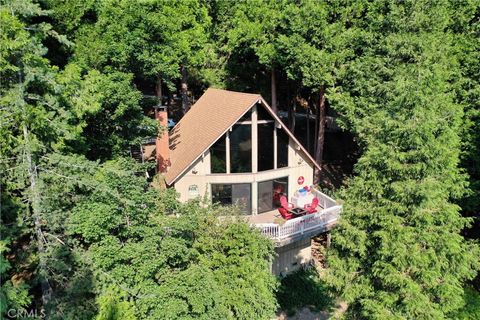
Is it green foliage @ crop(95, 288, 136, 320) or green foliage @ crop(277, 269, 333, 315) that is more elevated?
green foliage @ crop(95, 288, 136, 320)

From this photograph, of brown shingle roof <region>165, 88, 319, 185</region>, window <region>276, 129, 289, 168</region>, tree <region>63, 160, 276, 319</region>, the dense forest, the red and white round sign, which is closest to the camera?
the dense forest

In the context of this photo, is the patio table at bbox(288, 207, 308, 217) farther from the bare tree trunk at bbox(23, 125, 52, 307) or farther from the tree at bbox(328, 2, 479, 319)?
the bare tree trunk at bbox(23, 125, 52, 307)

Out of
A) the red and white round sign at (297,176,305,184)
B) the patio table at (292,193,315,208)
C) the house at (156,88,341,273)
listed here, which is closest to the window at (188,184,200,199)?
the house at (156,88,341,273)

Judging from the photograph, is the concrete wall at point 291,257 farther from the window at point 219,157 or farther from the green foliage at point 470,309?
the green foliage at point 470,309

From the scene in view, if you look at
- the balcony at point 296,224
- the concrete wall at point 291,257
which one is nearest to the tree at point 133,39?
the balcony at point 296,224

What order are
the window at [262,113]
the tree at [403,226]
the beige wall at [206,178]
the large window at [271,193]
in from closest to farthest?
the tree at [403,226]
the window at [262,113]
the beige wall at [206,178]
the large window at [271,193]

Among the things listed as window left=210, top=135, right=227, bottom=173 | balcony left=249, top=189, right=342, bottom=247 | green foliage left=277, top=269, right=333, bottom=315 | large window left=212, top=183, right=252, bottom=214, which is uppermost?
window left=210, top=135, right=227, bottom=173

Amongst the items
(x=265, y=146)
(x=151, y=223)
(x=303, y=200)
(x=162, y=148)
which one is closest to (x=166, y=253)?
(x=151, y=223)
